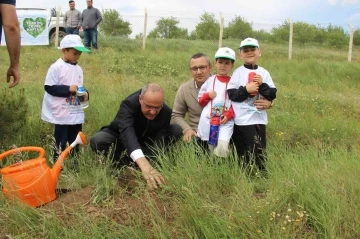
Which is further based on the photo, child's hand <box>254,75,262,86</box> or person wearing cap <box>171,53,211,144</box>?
person wearing cap <box>171,53,211,144</box>

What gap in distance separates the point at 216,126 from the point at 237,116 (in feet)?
0.73

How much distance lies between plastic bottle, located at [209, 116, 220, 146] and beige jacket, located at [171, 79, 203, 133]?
19.3 inches

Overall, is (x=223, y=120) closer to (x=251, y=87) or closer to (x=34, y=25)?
(x=251, y=87)

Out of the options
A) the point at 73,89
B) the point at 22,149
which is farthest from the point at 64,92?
the point at 22,149

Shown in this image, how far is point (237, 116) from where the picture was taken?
12.8ft

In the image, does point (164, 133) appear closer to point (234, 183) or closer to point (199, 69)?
point (199, 69)

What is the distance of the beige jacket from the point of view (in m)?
4.40

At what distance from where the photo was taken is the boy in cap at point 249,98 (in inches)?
150

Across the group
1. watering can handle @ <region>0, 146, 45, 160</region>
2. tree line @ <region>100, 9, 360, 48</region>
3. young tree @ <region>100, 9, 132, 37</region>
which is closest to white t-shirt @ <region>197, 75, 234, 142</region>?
watering can handle @ <region>0, 146, 45, 160</region>

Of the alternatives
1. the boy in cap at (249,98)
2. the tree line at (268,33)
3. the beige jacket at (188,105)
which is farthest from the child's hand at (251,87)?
the tree line at (268,33)

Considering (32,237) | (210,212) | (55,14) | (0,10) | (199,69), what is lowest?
(32,237)

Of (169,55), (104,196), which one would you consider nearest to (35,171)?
(104,196)

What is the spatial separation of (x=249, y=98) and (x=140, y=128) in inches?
41.9

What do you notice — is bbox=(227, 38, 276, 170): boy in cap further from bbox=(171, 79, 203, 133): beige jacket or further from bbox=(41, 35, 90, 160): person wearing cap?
bbox=(41, 35, 90, 160): person wearing cap
